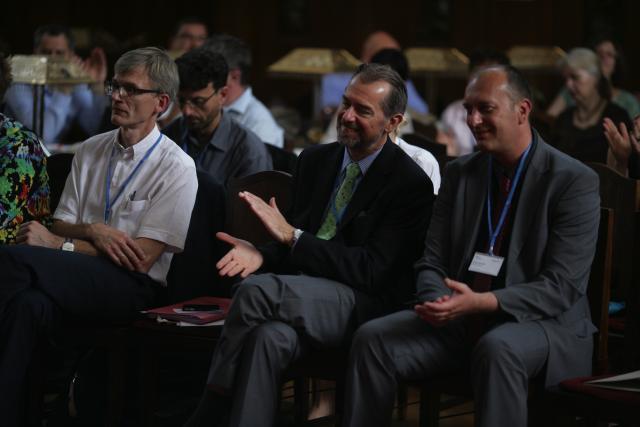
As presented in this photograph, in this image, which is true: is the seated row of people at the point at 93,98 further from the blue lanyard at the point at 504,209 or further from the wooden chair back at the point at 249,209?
the blue lanyard at the point at 504,209

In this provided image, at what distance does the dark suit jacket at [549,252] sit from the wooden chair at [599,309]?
0.06 metres

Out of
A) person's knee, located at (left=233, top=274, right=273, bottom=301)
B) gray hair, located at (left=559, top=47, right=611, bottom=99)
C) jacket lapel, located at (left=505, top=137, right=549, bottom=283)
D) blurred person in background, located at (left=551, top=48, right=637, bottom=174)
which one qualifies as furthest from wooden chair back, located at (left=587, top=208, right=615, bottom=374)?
gray hair, located at (left=559, top=47, right=611, bottom=99)

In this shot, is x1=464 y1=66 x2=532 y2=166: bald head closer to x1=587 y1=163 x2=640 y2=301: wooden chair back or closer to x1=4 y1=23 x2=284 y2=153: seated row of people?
x1=587 y1=163 x2=640 y2=301: wooden chair back

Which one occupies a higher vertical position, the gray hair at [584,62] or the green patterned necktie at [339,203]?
the gray hair at [584,62]

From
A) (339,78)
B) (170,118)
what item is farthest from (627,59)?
(170,118)

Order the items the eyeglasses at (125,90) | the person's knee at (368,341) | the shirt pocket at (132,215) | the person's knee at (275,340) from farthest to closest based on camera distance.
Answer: the eyeglasses at (125,90)
the shirt pocket at (132,215)
the person's knee at (275,340)
the person's knee at (368,341)

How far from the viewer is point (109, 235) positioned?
158 inches

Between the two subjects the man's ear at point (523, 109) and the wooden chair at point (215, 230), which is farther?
the wooden chair at point (215, 230)

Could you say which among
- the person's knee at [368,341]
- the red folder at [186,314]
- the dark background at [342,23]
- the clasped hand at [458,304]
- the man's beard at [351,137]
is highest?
the dark background at [342,23]

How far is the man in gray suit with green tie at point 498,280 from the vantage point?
3227 mm

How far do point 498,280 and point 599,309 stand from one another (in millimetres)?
328

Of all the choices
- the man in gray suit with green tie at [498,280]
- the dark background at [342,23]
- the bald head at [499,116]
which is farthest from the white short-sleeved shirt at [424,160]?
the dark background at [342,23]

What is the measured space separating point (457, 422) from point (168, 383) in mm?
1149

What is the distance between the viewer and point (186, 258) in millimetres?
4188
